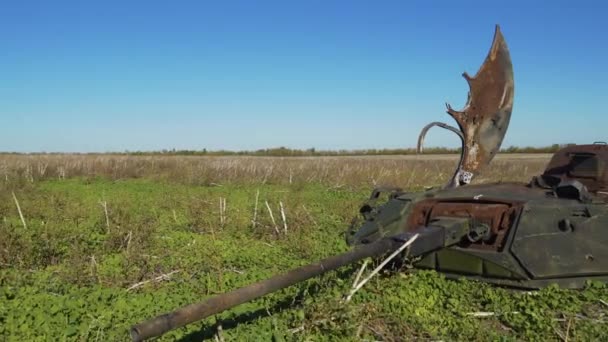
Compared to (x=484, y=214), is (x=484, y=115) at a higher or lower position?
higher

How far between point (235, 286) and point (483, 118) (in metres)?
3.79

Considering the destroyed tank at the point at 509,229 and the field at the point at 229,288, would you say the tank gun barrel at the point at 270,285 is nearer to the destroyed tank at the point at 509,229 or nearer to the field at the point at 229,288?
the destroyed tank at the point at 509,229

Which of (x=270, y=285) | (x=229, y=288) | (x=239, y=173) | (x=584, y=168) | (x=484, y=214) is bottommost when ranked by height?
(x=229, y=288)

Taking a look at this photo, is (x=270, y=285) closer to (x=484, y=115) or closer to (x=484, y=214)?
(x=484, y=214)

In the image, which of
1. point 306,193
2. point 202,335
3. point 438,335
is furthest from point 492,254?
point 306,193

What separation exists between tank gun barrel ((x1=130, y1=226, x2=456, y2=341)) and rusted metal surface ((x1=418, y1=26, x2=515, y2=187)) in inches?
89.1

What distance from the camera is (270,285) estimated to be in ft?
12.4

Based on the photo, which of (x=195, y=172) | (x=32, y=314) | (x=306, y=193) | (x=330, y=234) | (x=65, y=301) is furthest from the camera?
(x=195, y=172)

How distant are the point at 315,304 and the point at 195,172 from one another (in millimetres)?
19345

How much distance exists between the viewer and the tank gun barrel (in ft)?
10.1

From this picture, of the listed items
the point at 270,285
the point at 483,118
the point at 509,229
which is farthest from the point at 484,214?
the point at 270,285

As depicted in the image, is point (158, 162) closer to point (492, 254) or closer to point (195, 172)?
point (195, 172)

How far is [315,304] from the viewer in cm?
507

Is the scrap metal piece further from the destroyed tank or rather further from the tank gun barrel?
the tank gun barrel
